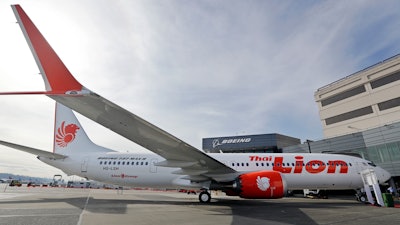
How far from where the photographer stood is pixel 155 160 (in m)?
13.2

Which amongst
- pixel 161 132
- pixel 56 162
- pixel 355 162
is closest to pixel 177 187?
pixel 161 132

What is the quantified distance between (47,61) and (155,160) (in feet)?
29.8

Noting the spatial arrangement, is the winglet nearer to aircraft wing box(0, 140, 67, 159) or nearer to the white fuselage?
aircraft wing box(0, 140, 67, 159)

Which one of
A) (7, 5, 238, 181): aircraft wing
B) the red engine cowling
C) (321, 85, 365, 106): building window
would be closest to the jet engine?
the red engine cowling

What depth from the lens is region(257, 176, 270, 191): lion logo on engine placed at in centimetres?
949

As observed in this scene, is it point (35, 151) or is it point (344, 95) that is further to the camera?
point (344, 95)

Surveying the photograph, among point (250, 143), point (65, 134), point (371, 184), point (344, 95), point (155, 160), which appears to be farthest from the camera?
point (250, 143)

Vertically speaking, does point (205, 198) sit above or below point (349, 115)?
below

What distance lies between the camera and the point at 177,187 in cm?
1273

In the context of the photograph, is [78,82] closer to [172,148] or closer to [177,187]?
[172,148]

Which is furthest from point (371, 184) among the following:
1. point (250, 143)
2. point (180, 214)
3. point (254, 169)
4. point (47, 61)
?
point (250, 143)

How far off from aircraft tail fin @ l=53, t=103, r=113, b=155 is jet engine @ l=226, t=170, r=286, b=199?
9.86m

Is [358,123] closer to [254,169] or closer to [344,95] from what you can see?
[344,95]

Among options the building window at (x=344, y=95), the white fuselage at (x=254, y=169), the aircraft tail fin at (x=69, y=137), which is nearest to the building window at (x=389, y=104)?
the building window at (x=344, y=95)
